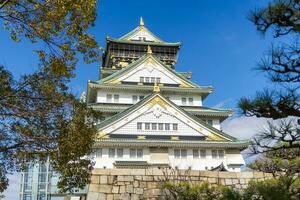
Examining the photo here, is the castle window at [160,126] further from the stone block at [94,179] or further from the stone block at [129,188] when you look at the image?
the stone block at [94,179]

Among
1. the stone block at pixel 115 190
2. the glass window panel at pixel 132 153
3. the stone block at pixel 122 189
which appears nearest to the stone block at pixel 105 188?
the stone block at pixel 115 190

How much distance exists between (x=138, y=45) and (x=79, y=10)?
1226 inches

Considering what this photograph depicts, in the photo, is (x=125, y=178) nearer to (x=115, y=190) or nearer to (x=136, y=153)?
(x=115, y=190)

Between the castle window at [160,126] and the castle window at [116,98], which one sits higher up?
the castle window at [116,98]

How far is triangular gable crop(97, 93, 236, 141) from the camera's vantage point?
27.0 meters

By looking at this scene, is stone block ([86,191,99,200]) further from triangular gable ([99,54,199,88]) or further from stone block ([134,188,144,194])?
triangular gable ([99,54,199,88])

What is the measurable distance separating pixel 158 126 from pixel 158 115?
79 cm

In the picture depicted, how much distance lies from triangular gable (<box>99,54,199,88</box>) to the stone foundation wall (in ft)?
59.7

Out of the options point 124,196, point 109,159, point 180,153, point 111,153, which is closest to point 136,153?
point 111,153

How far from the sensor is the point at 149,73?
3297 centimetres

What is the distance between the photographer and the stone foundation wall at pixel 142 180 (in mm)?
13594

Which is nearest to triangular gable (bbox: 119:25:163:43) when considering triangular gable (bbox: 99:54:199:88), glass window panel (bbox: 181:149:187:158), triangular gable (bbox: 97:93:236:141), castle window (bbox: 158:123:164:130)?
triangular gable (bbox: 99:54:199:88)

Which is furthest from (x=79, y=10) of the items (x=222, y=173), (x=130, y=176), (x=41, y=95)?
(x=222, y=173)

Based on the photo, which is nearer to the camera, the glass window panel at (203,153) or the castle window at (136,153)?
the castle window at (136,153)
